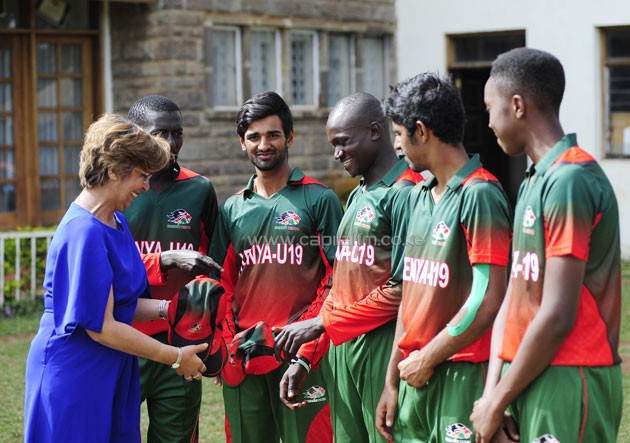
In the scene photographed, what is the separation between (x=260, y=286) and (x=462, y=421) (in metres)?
1.61

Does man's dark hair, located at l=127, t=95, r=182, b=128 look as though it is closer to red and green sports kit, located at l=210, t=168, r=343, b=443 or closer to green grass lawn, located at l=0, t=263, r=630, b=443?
red and green sports kit, located at l=210, t=168, r=343, b=443

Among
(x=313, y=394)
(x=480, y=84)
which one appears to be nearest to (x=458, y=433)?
(x=313, y=394)

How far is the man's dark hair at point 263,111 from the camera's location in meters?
4.98

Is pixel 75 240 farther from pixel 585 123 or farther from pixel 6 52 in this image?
pixel 585 123

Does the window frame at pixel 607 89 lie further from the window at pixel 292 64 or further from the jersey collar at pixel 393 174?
the jersey collar at pixel 393 174

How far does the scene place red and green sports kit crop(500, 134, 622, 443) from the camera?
3.10 meters

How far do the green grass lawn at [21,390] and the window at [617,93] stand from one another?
416cm

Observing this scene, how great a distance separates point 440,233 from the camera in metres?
3.68

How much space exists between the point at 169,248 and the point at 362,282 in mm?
1169

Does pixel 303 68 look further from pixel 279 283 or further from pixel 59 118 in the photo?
pixel 279 283

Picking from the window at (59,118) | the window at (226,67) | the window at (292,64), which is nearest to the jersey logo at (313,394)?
the window at (59,118)

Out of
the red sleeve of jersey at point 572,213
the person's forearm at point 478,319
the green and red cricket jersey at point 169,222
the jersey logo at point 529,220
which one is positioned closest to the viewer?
the red sleeve of jersey at point 572,213

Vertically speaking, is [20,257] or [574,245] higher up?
[574,245]

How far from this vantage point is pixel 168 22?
1291 cm
